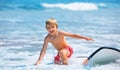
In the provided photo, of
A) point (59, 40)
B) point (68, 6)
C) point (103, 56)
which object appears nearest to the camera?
point (103, 56)

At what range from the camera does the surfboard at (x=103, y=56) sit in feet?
16.0

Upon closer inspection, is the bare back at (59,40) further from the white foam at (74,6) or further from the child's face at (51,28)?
the white foam at (74,6)

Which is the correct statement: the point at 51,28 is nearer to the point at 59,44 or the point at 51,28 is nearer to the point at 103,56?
the point at 59,44

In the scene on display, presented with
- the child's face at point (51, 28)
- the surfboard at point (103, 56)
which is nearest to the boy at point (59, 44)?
the child's face at point (51, 28)

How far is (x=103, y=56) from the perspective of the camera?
4969 millimetres

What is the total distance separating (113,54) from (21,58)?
182 cm

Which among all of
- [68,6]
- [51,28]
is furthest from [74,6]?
[51,28]

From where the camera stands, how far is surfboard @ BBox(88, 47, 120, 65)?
4.86 m

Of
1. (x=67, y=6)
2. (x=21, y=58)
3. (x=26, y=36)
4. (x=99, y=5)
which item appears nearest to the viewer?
(x=21, y=58)

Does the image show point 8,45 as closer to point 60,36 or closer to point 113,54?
point 60,36

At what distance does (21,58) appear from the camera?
5.90m

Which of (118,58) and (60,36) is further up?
(60,36)

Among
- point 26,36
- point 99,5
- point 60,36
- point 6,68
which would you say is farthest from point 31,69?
point 99,5

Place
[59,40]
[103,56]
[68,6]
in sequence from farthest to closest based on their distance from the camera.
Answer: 1. [68,6]
2. [59,40]
3. [103,56]
